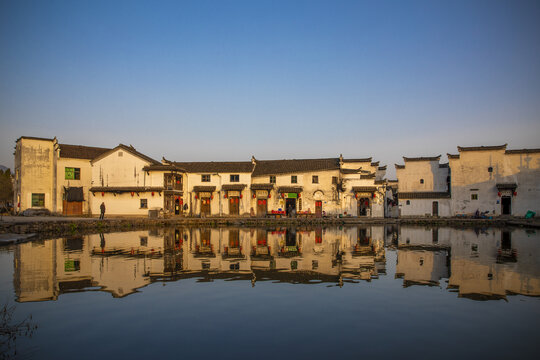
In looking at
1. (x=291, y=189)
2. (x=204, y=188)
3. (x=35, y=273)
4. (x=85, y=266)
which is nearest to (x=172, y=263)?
(x=85, y=266)

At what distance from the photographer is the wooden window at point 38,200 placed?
1558 inches

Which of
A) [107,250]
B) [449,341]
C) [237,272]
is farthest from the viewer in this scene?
[107,250]

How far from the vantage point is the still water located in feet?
24.1

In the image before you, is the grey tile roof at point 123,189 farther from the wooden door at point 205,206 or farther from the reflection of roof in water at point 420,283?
the reflection of roof in water at point 420,283

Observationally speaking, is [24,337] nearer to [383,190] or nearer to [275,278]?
[275,278]

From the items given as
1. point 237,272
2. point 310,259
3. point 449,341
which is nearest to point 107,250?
point 237,272

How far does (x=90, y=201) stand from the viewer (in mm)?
41094

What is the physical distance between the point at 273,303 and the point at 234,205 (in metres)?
34.2

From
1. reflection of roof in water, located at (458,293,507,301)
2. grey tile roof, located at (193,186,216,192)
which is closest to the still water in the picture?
reflection of roof in water, located at (458,293,507,301)

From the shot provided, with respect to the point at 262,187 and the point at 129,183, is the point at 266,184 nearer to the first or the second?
the point at 262,187

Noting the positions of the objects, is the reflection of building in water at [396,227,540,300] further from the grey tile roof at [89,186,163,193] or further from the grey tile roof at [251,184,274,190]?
the grey tile roof at [89,186,163,193]

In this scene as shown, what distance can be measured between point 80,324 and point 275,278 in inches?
264

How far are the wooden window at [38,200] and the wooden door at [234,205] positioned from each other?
1993 cm

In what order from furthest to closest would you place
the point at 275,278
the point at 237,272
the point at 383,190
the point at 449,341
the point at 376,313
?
the point at 383,190
the point at 237,272
the point at 275,278
the point at 376,313
the point at 449,341
